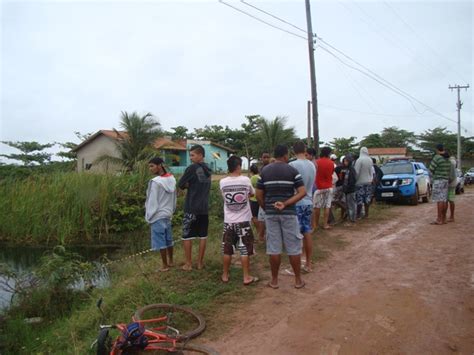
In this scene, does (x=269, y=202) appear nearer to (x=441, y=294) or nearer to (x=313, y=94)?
(x=441, y=294)

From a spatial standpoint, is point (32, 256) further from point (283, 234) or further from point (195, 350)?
point (195, 350)

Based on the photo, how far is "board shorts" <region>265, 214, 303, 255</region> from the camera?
4.96m

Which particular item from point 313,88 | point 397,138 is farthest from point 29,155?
point 397,138

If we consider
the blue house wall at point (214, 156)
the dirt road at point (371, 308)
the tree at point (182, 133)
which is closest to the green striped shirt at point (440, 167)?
the dirt road at point (371, 308)

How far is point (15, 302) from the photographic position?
6570 millimetres

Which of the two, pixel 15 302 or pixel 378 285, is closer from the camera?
pixel 378 285

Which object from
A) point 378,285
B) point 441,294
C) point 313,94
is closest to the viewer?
point 441,294

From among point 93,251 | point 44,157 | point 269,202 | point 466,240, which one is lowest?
point 93,251

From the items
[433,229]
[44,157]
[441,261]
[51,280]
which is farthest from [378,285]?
[44,157]

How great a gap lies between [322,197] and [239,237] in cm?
378

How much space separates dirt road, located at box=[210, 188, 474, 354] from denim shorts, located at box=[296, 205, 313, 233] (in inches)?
29.1

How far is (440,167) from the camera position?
28.1 feet

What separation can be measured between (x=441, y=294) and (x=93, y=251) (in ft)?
30.1

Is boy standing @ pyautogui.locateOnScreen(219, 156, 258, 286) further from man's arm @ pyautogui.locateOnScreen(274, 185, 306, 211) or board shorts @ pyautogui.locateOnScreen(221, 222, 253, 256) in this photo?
man's arm @ pyautogui.locateOnScreen(274, 185, 306, 211)
